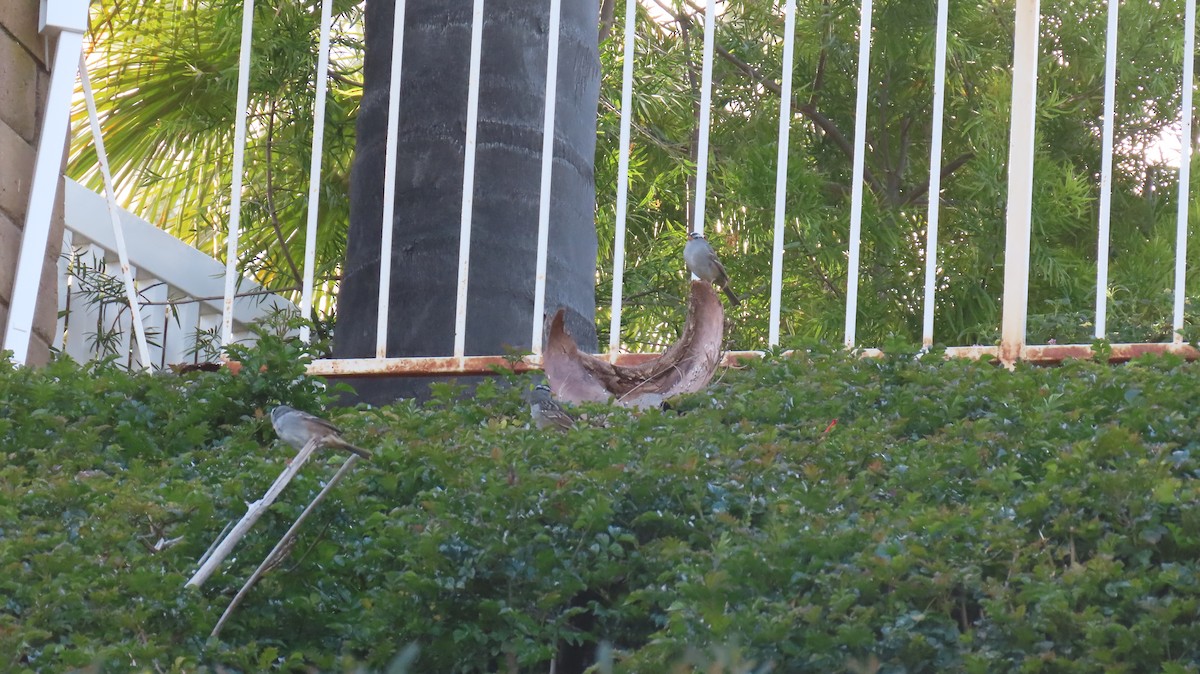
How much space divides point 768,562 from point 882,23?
7107 millimetres

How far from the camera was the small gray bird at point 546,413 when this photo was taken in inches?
165

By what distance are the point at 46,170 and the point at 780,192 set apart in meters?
2.16

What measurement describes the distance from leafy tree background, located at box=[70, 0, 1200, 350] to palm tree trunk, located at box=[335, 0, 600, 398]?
300 centimetres

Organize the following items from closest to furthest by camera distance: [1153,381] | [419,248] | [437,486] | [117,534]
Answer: [117,534]
[437,486]
[1153,381]
[419,248]

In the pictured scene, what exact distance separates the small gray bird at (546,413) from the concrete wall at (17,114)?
188 centimetres

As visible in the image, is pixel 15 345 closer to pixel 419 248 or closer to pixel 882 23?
pixel 419 248

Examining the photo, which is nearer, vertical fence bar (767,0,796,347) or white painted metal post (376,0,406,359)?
vertical fence bar (767,0,796,347)

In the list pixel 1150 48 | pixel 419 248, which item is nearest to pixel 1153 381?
pixel 419 248

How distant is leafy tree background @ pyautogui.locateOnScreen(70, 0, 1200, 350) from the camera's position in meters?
8.91

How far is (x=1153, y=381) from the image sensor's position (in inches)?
150

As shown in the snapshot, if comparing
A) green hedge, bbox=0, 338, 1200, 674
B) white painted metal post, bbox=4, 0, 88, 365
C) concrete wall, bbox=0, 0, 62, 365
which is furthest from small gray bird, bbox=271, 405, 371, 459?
concrete wall, bbox=0, 0, 62, 365

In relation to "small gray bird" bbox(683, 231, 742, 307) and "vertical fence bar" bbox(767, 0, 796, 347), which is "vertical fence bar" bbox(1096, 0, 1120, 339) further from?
"small gray bird" bbox(683, 231, 742, 307)

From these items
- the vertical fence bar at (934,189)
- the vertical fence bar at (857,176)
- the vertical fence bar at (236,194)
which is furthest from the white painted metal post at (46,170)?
the vertical fence bar at (934,189)

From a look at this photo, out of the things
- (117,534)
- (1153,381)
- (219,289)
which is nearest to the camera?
(117,534)
